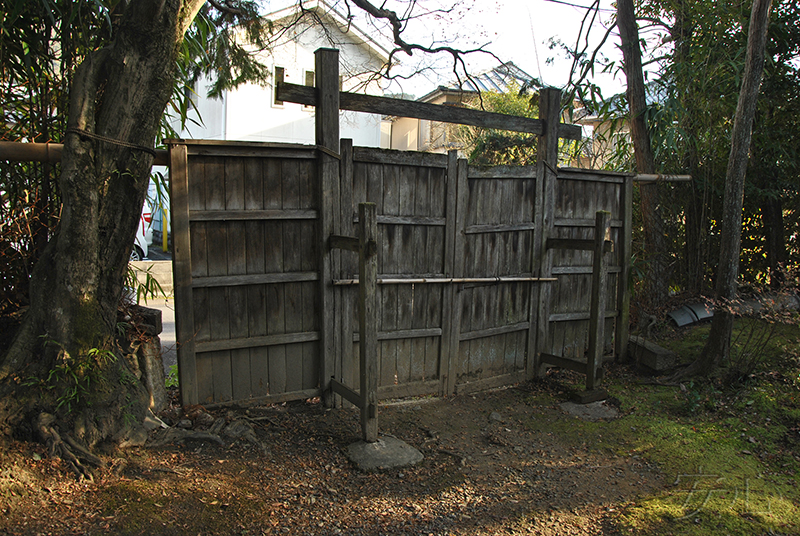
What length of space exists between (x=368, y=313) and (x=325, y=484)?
1.06 m

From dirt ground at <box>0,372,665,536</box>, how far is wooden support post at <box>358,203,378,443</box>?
0.86ft

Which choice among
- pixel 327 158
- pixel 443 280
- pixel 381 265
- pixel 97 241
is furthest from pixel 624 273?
pixel 97 241

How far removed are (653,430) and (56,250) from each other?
13.9 feet

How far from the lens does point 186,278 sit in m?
3.57

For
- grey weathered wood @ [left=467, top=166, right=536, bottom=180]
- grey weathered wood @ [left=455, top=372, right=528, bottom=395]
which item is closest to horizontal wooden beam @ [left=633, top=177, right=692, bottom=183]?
grey weathered wood @ [left=467, top=166, right=536, bottom=180]

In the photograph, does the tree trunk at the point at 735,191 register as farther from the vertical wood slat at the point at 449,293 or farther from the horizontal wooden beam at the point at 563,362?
the vertical wood slat at the point at 449,293

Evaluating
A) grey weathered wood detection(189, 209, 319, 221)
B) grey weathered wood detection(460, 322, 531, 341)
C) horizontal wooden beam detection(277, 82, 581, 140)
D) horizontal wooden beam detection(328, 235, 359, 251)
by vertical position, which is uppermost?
horizontal wooden beam detection(277, 82, 581, 140)

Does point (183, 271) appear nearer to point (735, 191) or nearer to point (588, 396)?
point (588, 396)

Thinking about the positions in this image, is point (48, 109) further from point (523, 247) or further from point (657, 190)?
point (657, 190)

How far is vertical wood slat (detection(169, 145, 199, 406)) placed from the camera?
346 centimetres

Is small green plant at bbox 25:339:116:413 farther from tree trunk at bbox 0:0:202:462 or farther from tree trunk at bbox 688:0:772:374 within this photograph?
tree trunk at bbox 688:0:772:374

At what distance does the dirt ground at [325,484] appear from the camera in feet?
8.21

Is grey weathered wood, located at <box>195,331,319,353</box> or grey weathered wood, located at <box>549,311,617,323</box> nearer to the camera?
grey weathered wood, located at <box>195,331,319,353</box>

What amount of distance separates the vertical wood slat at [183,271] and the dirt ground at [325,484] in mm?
260
